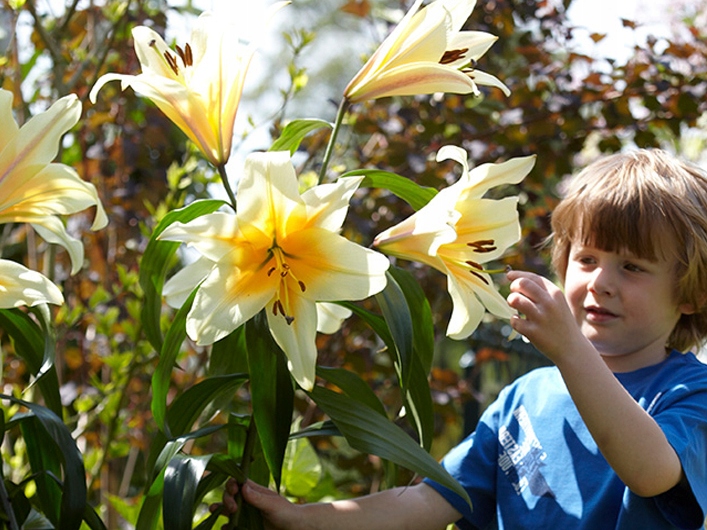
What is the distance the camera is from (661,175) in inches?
57.0

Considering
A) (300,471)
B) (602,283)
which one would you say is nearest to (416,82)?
(602,283)

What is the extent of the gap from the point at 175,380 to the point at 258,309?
1671 mm

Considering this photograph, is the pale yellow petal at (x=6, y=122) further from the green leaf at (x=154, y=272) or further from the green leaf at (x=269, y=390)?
the green leaf at (x=269, y=390)

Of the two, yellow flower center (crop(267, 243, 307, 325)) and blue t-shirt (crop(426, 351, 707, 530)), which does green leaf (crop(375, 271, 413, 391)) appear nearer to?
yellow flower center (crop(267, 243, 307, 325))

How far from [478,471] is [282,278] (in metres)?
0.68

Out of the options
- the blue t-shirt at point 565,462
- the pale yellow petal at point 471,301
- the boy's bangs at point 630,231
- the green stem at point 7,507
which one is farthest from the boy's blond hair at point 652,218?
the green stem at point 7,507

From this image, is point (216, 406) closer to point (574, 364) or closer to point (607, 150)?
point (574, 364)

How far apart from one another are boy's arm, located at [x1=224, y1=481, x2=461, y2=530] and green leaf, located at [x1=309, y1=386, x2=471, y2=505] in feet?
0.60

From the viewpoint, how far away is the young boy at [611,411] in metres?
1.17

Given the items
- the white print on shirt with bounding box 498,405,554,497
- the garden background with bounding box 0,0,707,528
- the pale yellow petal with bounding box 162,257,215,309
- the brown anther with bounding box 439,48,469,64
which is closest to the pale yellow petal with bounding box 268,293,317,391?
Answer: the pale yellow petal with bounding box 162,257,215,309

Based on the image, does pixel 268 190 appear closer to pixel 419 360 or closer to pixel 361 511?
pixel 419 360

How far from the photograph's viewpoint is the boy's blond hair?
1.37 meters

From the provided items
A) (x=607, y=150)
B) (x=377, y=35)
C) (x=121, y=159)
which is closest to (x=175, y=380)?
(x=121, y=159)

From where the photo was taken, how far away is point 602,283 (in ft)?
4.39
